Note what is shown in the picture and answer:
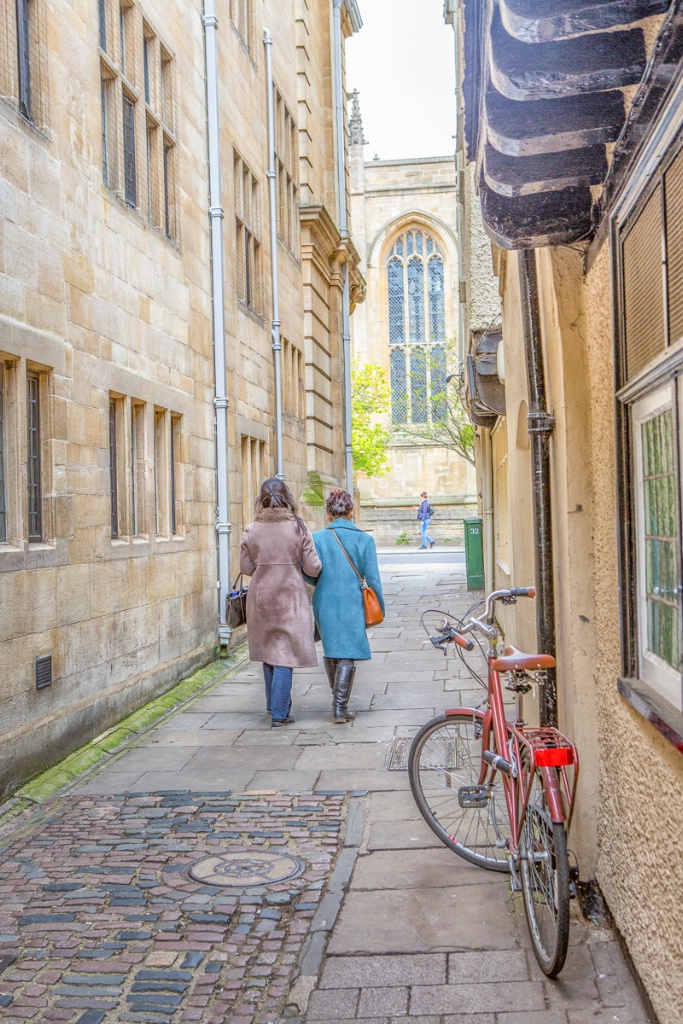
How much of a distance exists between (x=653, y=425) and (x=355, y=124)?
166 feet

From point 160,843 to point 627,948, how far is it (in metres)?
2.53

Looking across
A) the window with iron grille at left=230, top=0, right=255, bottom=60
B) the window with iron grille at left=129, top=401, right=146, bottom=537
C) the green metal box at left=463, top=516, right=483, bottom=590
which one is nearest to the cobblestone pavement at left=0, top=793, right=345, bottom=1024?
the window with iron grille at left=129, top=401, right=146, bottom=537

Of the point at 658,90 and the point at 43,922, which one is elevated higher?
the point at 658,90

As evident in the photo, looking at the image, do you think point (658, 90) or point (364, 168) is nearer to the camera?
point (658, 90)

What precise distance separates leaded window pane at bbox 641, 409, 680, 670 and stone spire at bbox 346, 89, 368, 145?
160 feet

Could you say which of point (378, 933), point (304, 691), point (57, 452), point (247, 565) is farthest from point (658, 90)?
point (304, 691)

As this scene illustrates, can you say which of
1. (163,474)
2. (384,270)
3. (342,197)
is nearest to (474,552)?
(342,197)

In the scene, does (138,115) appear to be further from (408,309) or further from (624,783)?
(408,309)

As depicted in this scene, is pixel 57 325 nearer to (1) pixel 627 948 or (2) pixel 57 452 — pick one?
(2) pixel 57 452

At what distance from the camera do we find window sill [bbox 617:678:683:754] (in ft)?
9.95

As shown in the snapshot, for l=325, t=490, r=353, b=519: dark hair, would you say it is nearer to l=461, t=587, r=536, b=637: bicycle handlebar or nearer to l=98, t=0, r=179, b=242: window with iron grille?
l=98, t=0, r=179, b=242: window with iron grille

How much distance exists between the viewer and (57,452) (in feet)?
24.7

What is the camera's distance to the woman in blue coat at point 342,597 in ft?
27.6

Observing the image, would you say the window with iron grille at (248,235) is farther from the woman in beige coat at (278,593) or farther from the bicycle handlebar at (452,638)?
the bicycle handlebar at (452,638)
